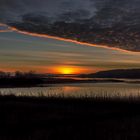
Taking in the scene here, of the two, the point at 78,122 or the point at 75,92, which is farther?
the point at 75,92

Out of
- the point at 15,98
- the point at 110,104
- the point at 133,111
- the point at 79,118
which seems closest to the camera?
the point at 79,118

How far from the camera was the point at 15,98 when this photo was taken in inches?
1118

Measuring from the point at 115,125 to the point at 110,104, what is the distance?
897 cm

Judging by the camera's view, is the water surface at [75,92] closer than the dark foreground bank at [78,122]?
No

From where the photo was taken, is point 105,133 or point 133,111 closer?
point 105,133

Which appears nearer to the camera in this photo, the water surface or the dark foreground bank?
the dark foreground bank

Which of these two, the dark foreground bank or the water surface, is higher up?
the water surface

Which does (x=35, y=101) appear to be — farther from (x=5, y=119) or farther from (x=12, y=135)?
(x=12, y=135)

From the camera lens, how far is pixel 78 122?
51.0 feet

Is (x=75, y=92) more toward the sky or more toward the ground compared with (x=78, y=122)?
more toward the sky

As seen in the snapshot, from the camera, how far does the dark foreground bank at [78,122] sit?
1177 cm

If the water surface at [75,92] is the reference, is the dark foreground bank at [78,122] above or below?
below

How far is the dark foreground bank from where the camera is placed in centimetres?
1177

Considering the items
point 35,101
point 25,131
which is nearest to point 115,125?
point 25,131
